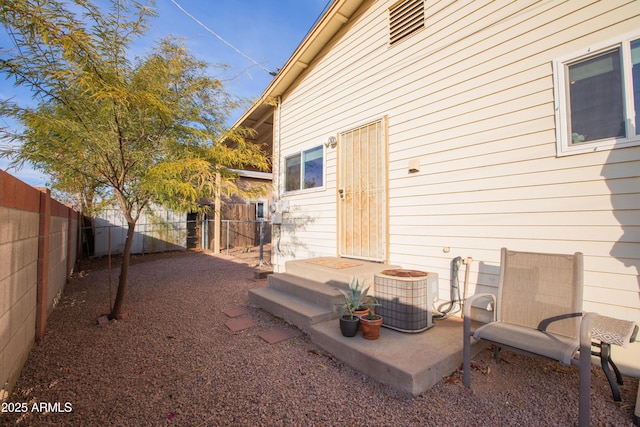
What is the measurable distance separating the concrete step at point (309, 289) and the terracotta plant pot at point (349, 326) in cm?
56

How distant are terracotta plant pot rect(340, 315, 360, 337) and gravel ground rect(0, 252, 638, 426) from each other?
30 centimetres

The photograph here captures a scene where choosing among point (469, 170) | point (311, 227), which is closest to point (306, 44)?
point (311, 227)

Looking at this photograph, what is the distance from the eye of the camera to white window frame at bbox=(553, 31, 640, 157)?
230cm

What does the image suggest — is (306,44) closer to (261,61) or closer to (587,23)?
(261,61)

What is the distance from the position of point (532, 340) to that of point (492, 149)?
1964mm

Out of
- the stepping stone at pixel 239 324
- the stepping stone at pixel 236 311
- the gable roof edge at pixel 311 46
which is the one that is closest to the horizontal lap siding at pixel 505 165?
the gable roof edge at pixel 311 46

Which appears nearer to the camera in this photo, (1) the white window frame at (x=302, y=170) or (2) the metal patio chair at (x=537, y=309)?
(2) the metal patio chair at (x=537, y=309)

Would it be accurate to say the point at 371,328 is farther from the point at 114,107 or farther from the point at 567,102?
the point at 114,107

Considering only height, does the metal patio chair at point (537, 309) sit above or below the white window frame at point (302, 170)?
below

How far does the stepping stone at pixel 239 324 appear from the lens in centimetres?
349

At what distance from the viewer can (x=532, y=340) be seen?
2086 millimetres

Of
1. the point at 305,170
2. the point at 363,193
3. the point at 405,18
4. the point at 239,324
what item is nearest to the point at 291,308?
the point at 239,324

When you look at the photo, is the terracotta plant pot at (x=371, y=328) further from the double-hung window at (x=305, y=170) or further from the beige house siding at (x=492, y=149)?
the double-hung window at (x=305, y=170)

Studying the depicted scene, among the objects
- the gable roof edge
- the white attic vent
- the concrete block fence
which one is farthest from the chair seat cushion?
the gable roof edge
